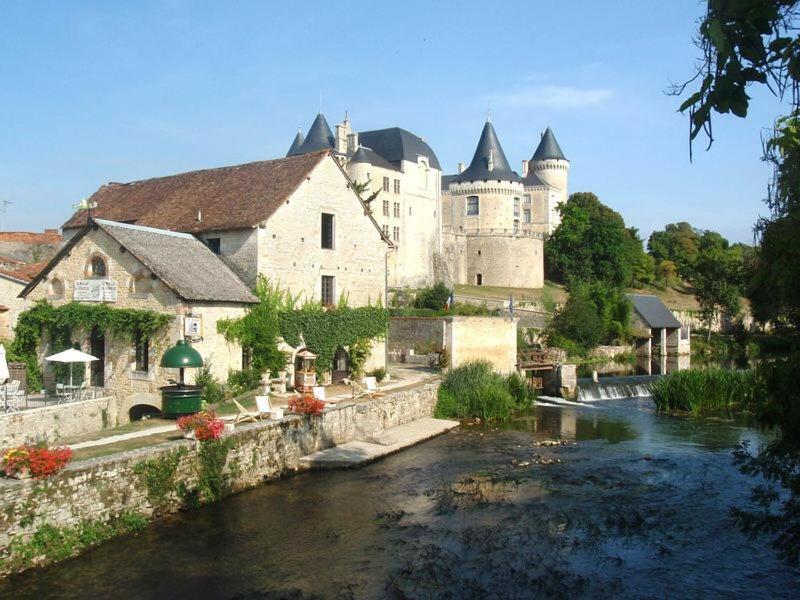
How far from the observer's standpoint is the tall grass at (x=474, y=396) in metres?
25.7

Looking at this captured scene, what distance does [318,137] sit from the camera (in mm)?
65438

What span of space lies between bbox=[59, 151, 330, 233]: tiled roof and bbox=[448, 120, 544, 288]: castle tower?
47.5m

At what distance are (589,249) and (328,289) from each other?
2055 inches

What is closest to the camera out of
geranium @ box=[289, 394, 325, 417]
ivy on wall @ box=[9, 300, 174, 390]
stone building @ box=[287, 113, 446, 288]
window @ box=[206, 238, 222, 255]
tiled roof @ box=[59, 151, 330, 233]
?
geranium @ box=[289, 394, 325, 417]

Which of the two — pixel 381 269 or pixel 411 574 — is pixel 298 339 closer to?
pixel 381 269

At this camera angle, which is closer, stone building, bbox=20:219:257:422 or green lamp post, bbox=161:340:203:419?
green lamp post, bbox=161:340:203:419

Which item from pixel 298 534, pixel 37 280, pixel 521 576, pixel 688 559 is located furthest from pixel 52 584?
pixel 37 280

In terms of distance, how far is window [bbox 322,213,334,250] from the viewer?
26.2 metres

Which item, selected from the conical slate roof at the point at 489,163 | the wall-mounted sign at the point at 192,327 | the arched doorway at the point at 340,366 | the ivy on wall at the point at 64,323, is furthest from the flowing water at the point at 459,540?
the conical slate roof at the point at 489,163

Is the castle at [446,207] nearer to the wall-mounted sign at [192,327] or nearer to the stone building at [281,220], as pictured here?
the stone building at [281,220]

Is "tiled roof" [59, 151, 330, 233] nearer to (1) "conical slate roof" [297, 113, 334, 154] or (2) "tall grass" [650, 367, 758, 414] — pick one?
(2) "tall grass" [650, 367, 758, 414]

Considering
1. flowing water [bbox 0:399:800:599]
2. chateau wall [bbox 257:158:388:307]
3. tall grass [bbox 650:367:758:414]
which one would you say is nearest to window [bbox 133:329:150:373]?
chateau wall [bbox 257:158:388:307]

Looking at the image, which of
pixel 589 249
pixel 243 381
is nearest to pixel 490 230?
pixel 589 249

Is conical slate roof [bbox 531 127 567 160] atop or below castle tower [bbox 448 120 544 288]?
atop
